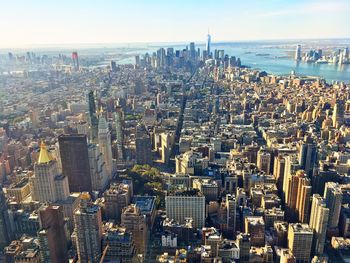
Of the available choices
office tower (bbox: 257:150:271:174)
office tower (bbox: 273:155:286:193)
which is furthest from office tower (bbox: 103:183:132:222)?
office tower (bbox: 257:150:271:174)

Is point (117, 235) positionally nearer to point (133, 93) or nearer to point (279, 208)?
point (279, 208)

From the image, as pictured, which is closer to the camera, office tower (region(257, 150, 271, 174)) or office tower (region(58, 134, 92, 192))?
office tower (region(58, 134, 92, 192))

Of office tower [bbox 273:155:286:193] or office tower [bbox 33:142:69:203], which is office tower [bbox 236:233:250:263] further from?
office tower [bbox 33:142:69:203]

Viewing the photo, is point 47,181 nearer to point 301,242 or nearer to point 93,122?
point 93,122

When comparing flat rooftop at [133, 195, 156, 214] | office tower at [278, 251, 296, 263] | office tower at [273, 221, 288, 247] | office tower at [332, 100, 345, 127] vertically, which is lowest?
office tower at [273, 221, 288, 247]

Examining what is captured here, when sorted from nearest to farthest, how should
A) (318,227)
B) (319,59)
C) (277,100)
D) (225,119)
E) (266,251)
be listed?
(266,251) → (318,227) → (225,119) → (277,100) → (319,59)

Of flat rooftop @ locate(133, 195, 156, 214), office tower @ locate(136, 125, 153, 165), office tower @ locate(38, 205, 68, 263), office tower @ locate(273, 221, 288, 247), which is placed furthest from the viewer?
office tower @ locate(136, 125, 153, 165)

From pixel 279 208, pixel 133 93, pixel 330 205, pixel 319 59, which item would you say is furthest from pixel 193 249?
pixel 319 59
